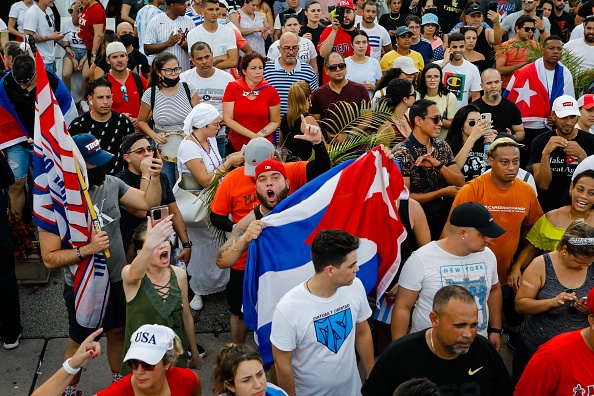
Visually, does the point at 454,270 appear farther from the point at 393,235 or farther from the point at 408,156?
the point at 408,156

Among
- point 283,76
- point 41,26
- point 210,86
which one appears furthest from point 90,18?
point 283,76

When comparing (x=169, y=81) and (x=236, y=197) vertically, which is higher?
(x=169, y=81)

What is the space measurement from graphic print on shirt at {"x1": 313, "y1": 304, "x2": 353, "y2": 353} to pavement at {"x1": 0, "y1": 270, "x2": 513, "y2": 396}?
174 cm

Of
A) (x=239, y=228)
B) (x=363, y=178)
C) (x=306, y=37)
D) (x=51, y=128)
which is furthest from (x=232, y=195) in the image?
(x=306, y=37)

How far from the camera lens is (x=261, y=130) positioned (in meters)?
7.95

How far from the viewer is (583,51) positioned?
9594 mm

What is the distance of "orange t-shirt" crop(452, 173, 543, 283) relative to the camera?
5867 mm

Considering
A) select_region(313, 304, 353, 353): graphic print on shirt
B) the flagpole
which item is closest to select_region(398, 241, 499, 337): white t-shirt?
select_region(313, 304, 353, 353): graphic print on shirt

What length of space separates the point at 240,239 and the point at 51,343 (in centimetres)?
226

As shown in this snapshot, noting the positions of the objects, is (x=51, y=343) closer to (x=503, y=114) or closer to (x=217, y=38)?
(x=217, y=38)

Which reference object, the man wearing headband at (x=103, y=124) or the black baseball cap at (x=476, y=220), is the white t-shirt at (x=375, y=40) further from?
the black baseball cap at (x=476, y=220)

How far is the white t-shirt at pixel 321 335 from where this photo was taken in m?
4.26

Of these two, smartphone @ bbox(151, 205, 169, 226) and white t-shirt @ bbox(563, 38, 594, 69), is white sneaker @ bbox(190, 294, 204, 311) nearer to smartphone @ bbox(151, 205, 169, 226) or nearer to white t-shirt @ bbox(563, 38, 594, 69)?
smartphone @ bbox(151, 205, 169, 226)

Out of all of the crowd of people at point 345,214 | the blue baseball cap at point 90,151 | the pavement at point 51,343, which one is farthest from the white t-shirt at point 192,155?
the blue baseball cap at point 90,151
